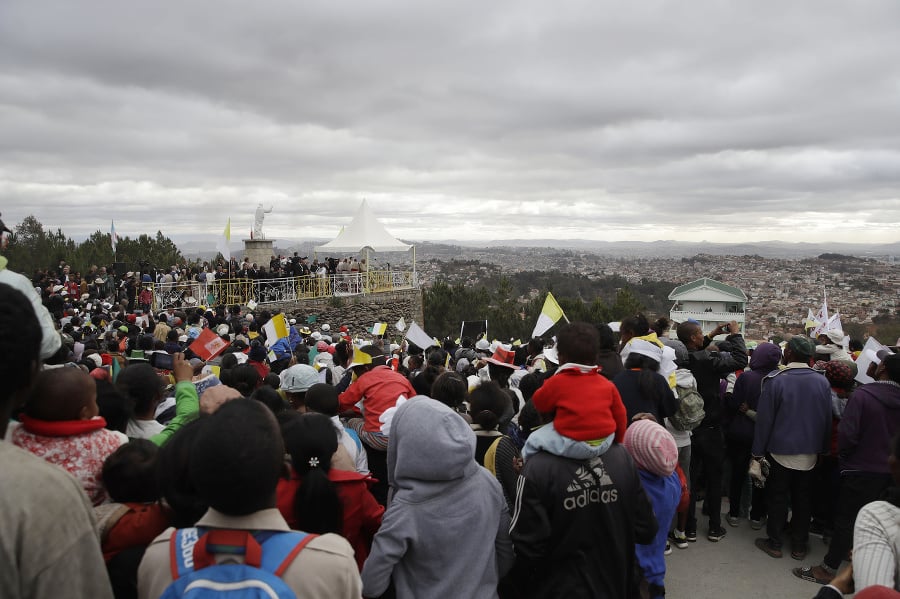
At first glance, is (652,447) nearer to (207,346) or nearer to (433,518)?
(433,518)

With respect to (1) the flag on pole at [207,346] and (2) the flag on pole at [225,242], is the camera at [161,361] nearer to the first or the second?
(1) the flag on pole at [207,346]

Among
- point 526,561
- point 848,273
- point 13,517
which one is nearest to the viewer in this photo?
point 13,517

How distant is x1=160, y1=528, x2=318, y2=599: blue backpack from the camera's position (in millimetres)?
1464

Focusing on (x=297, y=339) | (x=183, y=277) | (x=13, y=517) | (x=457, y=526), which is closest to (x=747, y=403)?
(x=457, y=526)

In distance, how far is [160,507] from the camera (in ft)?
7.02

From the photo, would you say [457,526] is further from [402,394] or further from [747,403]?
[747,403]

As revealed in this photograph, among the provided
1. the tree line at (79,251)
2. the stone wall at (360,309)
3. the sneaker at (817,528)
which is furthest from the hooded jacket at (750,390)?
the tree line at (79,251)

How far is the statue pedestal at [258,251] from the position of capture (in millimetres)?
22545

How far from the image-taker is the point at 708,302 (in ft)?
65.2

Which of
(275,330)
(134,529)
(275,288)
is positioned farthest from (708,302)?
(134,529)

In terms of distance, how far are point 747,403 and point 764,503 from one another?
3.27 ft

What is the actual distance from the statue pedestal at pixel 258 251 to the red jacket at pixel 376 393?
19.4 meters

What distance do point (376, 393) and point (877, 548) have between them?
299cm

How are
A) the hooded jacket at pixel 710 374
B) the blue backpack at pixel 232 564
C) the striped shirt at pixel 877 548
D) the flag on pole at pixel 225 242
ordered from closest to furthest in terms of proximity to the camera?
Result: the blue backpack at pixel 232 564 < the striped shirt at pixel 877 548 < the hooded jacket at pixel 710 374 < the flag on pole at pixel 225 242
